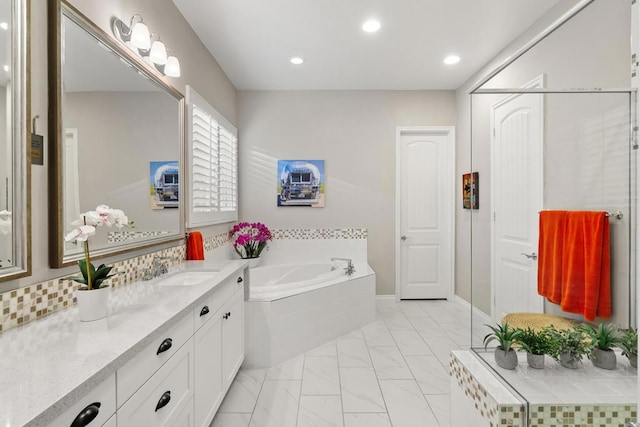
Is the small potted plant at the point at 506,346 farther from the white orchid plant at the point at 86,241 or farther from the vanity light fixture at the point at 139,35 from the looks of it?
the vanity light fixture at the point at 139,35

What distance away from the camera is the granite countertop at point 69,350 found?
715mm

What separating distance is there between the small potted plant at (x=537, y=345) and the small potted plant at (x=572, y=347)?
0.02 metres

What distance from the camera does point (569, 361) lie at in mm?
1365

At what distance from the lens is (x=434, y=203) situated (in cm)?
441

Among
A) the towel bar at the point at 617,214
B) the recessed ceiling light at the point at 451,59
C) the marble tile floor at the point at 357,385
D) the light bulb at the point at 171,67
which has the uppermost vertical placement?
the recessed ceiling light at the point at 451,59

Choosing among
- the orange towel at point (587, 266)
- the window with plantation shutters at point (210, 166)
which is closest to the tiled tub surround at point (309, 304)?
the window with plantation shutters at point (210, 166)

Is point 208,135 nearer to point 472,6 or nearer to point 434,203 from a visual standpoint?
point 472,6

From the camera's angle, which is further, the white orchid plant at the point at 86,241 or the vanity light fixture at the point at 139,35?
the vanity light fixture at the point at 139,35

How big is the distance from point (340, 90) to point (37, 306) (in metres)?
3.85

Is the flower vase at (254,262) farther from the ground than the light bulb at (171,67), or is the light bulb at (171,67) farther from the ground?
the light bulb at (171,67)

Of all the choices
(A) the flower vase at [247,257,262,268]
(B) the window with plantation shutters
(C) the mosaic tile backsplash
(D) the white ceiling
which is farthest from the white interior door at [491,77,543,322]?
(A) the flower vase at [247,257,262,268]

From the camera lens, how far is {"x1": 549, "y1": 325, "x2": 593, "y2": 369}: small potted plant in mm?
1356

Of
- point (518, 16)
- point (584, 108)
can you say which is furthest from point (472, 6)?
point (584, 108)

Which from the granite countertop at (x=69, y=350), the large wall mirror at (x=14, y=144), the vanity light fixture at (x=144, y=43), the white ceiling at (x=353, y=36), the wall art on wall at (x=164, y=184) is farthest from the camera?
the white ceiling at (x=353, y=36)
